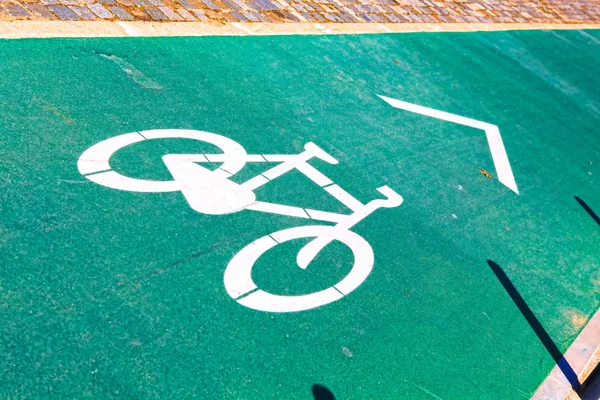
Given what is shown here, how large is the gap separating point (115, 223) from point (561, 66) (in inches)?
415

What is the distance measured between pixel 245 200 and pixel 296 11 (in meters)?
5.21

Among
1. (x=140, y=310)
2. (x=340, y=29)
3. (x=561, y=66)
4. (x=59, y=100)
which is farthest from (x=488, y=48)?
(x=140, y=310)

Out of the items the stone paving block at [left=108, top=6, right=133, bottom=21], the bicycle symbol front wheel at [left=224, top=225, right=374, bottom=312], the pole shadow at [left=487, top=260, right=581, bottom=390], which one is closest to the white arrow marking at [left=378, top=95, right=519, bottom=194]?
the pole shadow at [left=487, top=260, right=581, bottom=390]

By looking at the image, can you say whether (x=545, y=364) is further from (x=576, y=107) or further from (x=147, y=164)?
(x=576, y=107)

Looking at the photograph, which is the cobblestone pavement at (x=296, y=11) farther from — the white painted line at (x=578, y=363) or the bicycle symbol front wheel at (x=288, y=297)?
the white painted line at (x=578, y=363)

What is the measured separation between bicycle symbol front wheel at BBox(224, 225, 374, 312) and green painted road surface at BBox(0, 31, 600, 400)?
2cm

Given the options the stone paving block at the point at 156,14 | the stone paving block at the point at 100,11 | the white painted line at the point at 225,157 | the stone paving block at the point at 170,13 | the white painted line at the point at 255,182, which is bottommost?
the white painted line at the point at 255,182

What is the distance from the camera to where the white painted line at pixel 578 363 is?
15.3ft

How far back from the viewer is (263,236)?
5.00 m

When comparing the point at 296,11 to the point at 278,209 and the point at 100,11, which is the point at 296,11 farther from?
the point at 278,209

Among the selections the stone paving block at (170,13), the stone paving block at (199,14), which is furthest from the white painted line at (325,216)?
the stone paving block at (199,14)

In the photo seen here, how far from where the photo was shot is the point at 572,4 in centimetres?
1698

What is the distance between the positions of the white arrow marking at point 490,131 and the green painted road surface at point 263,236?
81mm

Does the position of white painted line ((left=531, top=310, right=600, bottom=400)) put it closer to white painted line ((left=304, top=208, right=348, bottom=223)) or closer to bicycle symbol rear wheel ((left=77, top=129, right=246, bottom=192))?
white painted line ((left=304, top=208, right=348, bottom=223))
